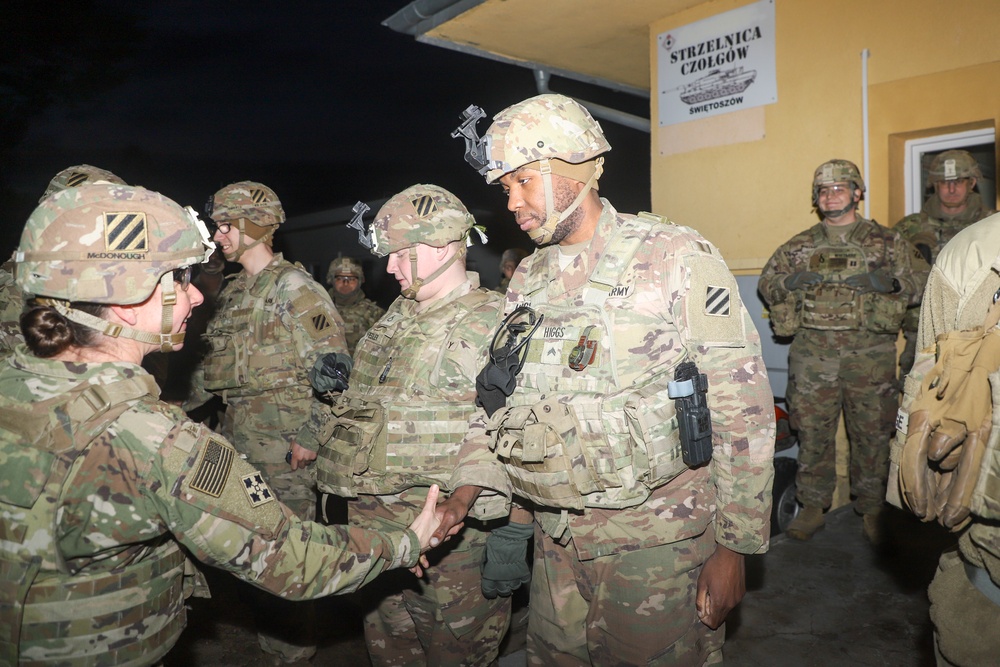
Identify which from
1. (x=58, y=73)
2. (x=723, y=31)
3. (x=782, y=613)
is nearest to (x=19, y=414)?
(x=782, y=613)

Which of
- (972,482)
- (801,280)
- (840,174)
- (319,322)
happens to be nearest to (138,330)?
(319,322)

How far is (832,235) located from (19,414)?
5.06 metres

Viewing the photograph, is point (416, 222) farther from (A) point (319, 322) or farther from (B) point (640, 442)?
(B) point (640, 442)

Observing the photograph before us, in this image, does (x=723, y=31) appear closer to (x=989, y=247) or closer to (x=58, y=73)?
(x=989, y=247)

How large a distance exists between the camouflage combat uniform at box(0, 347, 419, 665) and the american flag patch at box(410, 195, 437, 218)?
146cm

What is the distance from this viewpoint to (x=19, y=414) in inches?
64.3

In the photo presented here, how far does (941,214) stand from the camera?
5.23 metres

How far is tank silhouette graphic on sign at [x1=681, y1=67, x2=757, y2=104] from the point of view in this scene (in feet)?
19.2

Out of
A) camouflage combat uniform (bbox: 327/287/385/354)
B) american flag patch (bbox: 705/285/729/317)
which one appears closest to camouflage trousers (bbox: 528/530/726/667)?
american flag patch (bbox: 705/285/729/317)

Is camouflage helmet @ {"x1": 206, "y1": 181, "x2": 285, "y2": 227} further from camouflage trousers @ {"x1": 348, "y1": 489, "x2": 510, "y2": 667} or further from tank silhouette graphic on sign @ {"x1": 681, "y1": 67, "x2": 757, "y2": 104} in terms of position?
tank silhouette graphic on sign @ {"x1": 681, "y1": 67, "x2": 757, "y2": 104}

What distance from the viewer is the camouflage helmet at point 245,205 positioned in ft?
12.9

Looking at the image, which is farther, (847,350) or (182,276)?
(847,350)

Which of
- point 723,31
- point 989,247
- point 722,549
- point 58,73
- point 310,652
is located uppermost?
point 58,73

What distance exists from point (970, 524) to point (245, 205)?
375 centimetres
